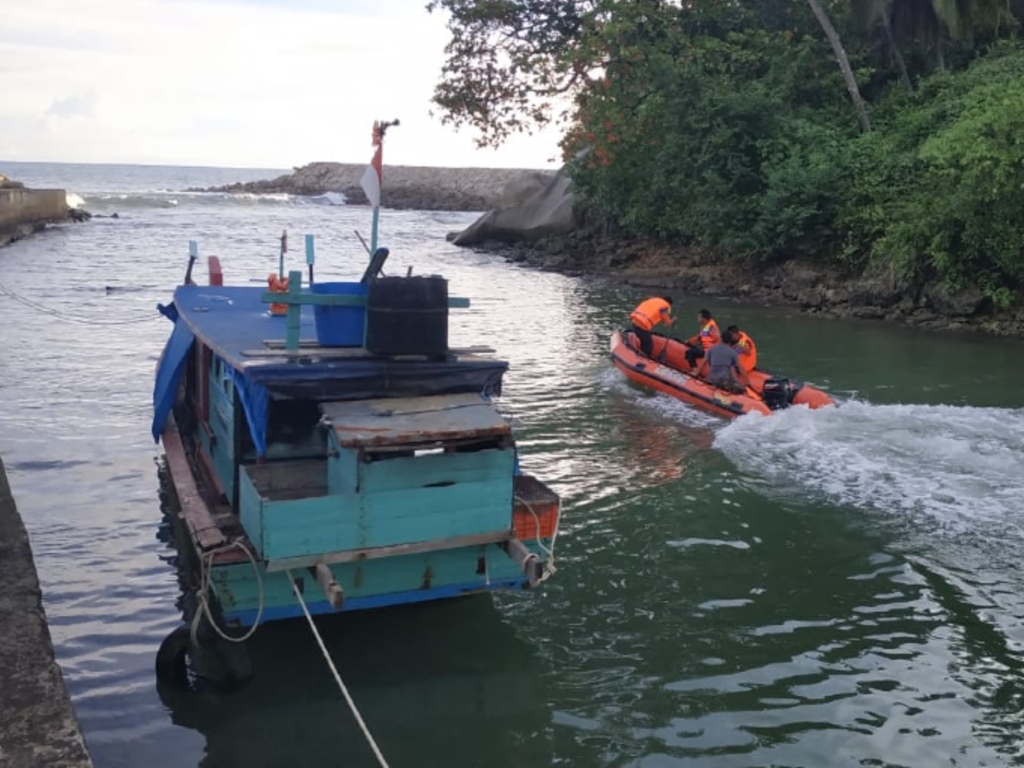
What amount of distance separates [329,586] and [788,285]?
21093mm

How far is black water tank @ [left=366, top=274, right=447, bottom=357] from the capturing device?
6.69 meters

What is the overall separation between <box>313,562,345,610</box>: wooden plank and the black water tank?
1581 mm

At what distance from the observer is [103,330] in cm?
1880

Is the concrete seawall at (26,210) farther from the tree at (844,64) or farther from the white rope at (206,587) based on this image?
the white rope at (206,587)

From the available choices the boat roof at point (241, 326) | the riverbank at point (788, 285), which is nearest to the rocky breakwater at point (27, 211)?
the riverbank at point (788, 285)

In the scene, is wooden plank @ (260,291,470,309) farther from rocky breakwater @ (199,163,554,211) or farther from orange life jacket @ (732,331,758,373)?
rocky breakwater @ (199,163,554,211)

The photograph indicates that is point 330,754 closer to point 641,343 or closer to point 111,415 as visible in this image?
point 111,415

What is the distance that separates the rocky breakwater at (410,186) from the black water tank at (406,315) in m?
71.2

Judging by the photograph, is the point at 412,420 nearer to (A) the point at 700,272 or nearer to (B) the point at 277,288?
(B) the point at 277,288

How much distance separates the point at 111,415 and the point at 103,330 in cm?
675

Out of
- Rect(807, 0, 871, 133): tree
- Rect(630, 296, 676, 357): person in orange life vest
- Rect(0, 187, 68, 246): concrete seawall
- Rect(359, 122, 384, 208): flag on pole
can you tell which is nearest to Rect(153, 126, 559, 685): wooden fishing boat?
Rect(359, 122, 384, 208): flag on pole

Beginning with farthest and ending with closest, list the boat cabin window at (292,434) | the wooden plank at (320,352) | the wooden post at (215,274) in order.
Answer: the wooden post at (215,274) → the boat cabin window at (292,434) → the wooden plank at (320,352)

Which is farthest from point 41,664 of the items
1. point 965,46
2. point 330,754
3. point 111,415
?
point 965,46

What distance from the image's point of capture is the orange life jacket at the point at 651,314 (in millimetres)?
16812
